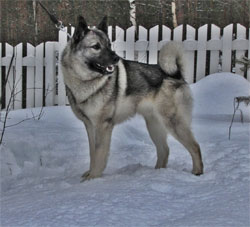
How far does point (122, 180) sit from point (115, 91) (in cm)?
77

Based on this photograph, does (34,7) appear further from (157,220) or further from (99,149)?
(157,220)

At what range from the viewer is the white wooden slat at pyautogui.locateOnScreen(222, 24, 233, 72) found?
571 cm

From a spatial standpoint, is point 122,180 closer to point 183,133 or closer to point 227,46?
point 183,133

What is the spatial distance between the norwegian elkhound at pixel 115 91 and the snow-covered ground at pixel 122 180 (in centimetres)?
25

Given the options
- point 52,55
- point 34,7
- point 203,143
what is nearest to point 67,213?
point 203,143

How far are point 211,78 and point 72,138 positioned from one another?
8.76 ft

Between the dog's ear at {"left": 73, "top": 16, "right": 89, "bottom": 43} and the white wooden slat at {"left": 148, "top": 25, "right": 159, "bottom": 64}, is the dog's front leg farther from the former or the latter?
the white wooden slat at {"left": 148, "top": 25, "right": 159, "bottom": 64}

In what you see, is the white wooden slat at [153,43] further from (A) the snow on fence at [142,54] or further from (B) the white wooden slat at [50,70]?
(B) the white wooden slat at [50,70]

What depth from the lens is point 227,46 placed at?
18.8 ft

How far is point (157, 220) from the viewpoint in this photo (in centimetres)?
178

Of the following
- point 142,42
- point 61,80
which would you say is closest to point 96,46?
point 142,42

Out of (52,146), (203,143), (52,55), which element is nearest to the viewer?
(52,146)

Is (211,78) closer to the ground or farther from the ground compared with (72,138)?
farther from the ground

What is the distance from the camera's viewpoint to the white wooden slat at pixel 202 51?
19.0 ft
